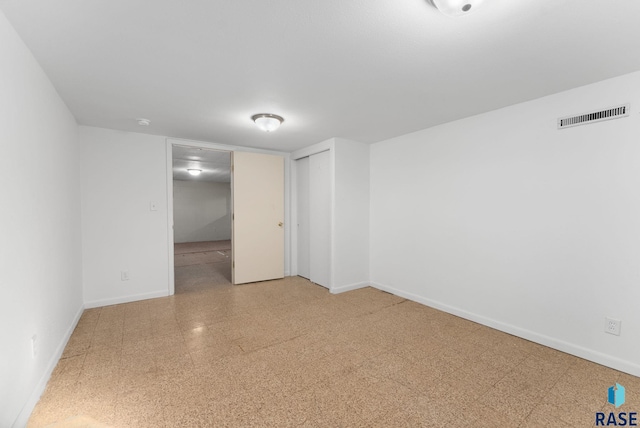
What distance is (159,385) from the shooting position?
188cm

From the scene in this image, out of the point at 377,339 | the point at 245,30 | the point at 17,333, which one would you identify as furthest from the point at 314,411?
the point at 245,30

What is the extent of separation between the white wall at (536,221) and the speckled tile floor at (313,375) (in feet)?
A: 0.95

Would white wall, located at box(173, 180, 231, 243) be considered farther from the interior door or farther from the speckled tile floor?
the speckled tile floor

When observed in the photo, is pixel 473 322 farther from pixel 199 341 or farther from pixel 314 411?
pixel 199 341

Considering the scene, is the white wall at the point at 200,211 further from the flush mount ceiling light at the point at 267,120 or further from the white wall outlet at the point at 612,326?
the white wall outlet at the point at 612,326

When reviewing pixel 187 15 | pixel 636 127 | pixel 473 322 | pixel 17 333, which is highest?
pixel 187 15

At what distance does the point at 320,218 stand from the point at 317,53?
279 cm

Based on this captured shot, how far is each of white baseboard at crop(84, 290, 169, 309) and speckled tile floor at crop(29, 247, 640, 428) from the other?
10.8 inches

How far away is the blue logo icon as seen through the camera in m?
1.71

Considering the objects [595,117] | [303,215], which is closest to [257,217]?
[303,215]

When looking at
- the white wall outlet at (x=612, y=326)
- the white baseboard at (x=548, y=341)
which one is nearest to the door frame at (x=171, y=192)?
the white baseboard at (x=548, y=341)

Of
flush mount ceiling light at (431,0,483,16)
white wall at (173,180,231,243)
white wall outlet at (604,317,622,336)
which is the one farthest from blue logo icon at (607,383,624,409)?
white wall at (173,180,231,243)

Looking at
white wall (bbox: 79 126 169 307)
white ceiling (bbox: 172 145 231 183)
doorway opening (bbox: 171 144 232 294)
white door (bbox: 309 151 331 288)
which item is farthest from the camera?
doorway opening (bbox: 171 144 232 294)

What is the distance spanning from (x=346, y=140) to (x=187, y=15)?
9.34 ft
